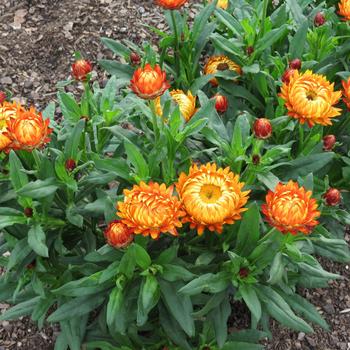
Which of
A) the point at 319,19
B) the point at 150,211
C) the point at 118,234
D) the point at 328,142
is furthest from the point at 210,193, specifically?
the point at 319,19

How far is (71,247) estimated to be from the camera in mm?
2785

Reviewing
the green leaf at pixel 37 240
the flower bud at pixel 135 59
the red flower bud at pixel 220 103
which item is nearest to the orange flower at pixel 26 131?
the green leaf at pixel 37 240

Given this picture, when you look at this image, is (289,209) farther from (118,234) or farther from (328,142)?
(328,142)

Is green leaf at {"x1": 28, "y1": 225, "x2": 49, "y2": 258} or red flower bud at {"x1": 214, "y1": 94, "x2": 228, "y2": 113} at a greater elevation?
red flower bud at {"x1": 214, "y1": 94, "x2": 228, "y2": 113}

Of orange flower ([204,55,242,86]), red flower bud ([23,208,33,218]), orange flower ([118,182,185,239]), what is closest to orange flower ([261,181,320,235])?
orange flower ([118,182,185,239])

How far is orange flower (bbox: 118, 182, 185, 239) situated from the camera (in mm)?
2016

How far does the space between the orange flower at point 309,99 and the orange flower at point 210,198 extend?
1.41 ft

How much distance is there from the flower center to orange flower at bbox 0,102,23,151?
786 mm

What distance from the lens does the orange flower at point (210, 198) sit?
2.09 m

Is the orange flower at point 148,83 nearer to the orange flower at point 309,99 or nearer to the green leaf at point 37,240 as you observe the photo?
the orange flower at point 309,99

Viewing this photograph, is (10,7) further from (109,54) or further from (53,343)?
(53,343)

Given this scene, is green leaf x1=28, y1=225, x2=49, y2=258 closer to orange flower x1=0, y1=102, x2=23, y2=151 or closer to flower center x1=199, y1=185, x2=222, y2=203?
orange flower x1=0, y1=102, x2=23, y2=151

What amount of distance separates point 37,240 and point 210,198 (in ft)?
2.33

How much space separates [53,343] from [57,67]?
6.86ft
